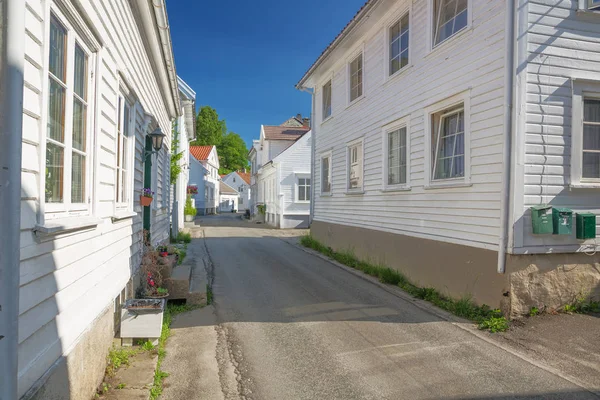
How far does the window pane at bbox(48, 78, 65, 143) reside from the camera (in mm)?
2887

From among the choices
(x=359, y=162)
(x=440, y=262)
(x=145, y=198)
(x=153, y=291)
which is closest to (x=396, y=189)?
(x=440, y=262)

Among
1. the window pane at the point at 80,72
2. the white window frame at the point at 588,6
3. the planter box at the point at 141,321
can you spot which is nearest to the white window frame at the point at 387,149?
the white window frame at the point at 588,6

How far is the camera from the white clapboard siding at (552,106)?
19.2 ft

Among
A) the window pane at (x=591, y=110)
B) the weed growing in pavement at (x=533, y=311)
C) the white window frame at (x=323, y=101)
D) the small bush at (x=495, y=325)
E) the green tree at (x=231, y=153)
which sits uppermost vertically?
the green tree at (x=231, y=153)

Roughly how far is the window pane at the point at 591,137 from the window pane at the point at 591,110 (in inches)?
4.4

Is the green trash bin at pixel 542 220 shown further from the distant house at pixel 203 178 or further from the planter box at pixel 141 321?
Result: the distant house at pixel 203 178

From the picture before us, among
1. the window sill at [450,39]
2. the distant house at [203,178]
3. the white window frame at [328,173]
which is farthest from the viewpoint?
the distant house at [203,178]

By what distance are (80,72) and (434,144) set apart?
596 cm

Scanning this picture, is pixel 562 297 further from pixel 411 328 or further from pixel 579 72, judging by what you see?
pixel 579 72

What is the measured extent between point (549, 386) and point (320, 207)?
10.9m

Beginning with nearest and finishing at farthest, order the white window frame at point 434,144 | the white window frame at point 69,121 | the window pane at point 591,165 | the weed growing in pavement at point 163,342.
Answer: the white window frame at point 69,121
the weed growing in pavement at point 163,342
the window pane at point 591,165
the white window frame at point 434,144

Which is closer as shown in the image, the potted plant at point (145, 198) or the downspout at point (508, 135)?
the downspout at point (508, 135)

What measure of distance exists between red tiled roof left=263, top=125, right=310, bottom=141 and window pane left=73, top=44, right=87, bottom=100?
80.8 ft

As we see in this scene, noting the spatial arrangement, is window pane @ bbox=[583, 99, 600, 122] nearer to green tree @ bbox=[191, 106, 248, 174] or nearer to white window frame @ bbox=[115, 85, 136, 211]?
white window frame @ bbox=[115, 85, 136, 211]
